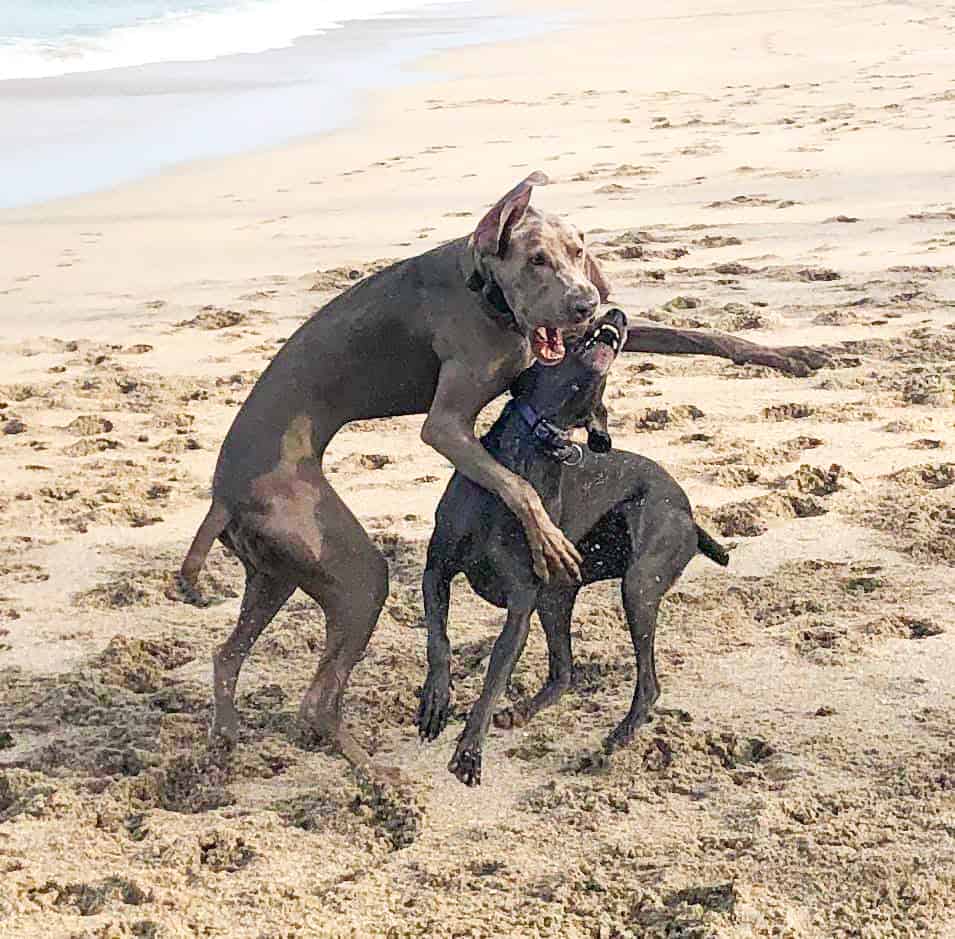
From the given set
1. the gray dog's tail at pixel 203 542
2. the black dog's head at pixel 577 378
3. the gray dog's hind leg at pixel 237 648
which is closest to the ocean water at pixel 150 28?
the gray dog's hind leg at pixel 237 648

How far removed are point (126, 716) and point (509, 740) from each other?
1.07 m

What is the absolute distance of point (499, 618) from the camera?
16.8 ft

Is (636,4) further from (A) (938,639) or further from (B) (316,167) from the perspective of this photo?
(A) (938,639)

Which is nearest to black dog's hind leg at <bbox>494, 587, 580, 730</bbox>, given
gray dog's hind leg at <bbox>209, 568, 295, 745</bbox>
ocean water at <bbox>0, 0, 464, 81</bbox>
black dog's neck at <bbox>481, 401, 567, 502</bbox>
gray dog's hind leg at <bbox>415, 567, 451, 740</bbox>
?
gray dog's hind leg at <bbox>415, 567, 451, 740</bbox>

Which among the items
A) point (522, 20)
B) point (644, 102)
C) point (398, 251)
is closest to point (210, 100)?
point (644, 102)

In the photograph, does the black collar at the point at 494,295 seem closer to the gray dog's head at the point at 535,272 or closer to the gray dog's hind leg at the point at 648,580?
the gray dog's head at the point at 535,272

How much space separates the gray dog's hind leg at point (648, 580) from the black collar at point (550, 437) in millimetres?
313

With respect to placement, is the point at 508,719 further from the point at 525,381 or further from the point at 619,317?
the point at 619,317

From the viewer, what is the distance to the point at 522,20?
91.2 ft

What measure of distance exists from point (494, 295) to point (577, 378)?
0.33 m

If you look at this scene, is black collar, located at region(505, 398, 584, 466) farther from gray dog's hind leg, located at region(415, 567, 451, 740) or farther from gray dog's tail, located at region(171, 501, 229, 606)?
gray dog's tail, located at region(171, 501, 229, 606)

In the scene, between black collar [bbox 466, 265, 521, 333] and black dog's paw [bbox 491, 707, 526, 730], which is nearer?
black collar [bbox 466, 265, 521, 333]

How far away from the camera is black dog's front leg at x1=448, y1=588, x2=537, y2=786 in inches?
160

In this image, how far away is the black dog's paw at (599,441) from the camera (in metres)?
4.25
